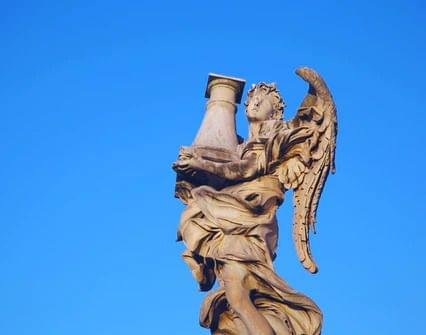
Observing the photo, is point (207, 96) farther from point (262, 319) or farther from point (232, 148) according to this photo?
point (262, 319)

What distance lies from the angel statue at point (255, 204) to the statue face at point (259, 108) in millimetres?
15

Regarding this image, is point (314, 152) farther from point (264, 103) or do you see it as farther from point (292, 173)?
point (264, 103)

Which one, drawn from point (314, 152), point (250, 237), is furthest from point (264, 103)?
point (250, 237)

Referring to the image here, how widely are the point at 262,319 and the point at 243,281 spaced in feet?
1.93

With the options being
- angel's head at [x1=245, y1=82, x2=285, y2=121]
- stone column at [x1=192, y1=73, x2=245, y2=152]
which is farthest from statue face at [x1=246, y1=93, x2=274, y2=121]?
stone column at [x1=192, y1=73, x2=245, y2=152]

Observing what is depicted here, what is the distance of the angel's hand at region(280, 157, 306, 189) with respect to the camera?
16188 millimetres

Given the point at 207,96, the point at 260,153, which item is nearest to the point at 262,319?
the point at 260,153

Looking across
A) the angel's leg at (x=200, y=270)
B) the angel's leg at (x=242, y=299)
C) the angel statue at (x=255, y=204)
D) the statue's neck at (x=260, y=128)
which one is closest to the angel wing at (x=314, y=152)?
the angel statue at (x=255, y=204)

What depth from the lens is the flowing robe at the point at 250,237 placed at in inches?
603

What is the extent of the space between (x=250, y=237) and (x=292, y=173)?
1162 millimetres

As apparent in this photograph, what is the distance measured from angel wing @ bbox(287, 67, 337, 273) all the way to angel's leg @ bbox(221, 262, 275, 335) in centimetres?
110

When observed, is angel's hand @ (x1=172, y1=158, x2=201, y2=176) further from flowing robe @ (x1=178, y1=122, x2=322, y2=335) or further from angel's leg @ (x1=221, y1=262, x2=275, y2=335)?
angel's leg @ (x1=221, y1=262, x2=275, y2=335)

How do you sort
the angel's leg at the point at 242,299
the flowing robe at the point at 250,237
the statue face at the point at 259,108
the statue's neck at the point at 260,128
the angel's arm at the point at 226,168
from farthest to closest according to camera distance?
the statue face at the point at 259,108 → the statue's neck at the point at 260,128 → the angel's arm at the point at 226,168 → the flowing robe at the point at 250,237 → the angel's leg at the point at 242,299

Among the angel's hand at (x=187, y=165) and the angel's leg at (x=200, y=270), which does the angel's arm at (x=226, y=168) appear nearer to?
the angel's hand at (x=187, y=165)
